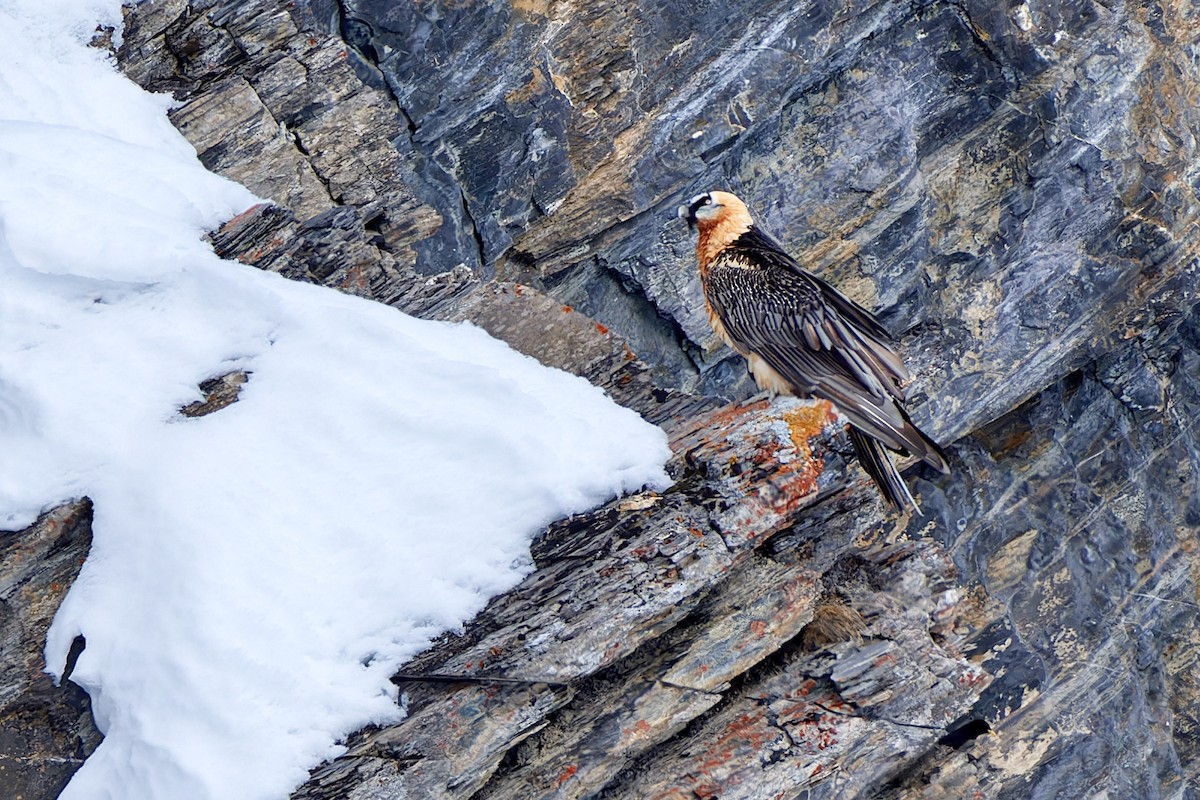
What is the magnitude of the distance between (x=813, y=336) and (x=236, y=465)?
545cm

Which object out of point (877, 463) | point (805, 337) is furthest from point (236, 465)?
point (877, 463)

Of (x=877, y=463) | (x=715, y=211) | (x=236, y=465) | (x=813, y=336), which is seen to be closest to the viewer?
(x=236, y=465)

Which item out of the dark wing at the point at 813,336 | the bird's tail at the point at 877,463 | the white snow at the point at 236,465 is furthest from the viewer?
the bird's tail at the point at 877,463

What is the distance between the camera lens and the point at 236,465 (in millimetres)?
8758

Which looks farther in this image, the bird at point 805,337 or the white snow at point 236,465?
the bird at point 805,337

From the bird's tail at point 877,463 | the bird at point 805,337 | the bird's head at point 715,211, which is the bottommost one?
the bird's tail at point 877,463

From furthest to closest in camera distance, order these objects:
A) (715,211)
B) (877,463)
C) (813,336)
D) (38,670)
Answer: (715,211), (813,336), (877,463), (38,670)

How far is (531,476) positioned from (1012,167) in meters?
9.25

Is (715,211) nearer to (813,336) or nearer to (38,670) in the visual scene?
(813,336)

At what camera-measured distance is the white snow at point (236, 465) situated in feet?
25.4

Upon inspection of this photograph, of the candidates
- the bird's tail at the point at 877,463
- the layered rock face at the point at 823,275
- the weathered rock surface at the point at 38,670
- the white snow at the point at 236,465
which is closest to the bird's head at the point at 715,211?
the layered rock face at the point at 823,275

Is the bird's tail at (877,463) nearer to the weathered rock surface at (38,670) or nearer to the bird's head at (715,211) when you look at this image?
the bird's head at (715,211)

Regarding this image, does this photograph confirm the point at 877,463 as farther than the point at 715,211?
No

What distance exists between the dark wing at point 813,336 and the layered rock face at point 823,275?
609mm
